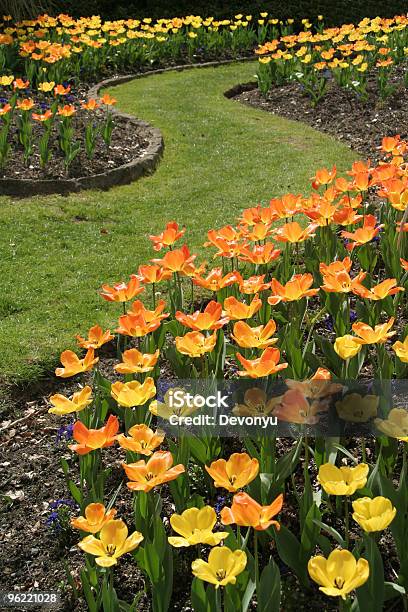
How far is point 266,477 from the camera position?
2352 mm

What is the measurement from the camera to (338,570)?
5.57 ft

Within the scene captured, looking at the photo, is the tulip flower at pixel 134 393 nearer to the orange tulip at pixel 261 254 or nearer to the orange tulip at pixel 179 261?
the orange tulip at pixel 179 261

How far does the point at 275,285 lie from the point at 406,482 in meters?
0.95

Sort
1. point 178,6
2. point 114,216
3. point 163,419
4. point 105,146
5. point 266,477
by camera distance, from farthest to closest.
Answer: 1. point 178,6
2. point 105,146
3. point 114,216
4. point 163,419
5. point 266,477

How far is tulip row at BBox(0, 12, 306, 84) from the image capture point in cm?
887

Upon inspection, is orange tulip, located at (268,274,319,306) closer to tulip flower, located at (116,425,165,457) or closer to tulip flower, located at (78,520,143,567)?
tulip flower, located at (116,425,165,457)

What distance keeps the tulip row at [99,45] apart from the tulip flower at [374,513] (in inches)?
285

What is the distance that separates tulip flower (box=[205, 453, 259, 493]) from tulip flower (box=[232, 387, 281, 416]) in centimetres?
51

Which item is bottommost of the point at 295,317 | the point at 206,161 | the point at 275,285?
the point at 206,161

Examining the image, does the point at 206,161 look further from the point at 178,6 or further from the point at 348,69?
the point at 178,6

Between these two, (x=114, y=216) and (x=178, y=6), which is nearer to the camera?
(x=114, y=216)

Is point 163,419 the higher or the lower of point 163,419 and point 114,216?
the higher

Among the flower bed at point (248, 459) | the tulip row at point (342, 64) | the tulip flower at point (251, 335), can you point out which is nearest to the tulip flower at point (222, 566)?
the flower bed at point (248, 459)

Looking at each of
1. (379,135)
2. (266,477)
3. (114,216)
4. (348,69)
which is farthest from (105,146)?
(266,477)
